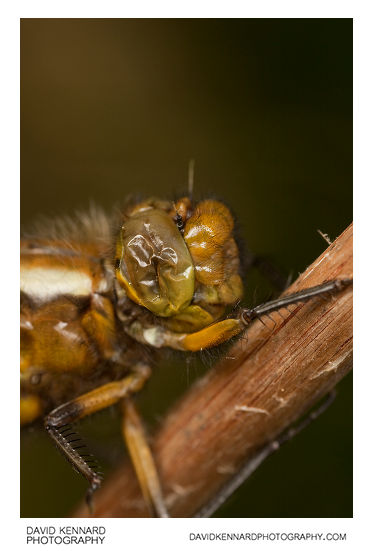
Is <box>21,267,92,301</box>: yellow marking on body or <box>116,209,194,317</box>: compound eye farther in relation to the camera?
<box>21,267,92,301</box>: yellow marking on body

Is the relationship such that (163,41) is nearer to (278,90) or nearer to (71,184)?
(278,90)

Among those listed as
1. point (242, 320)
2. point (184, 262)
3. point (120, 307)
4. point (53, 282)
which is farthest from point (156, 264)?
point (53, 282)

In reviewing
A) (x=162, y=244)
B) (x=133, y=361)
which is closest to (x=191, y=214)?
(x=162, y=244)

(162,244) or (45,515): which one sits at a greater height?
(162,244)

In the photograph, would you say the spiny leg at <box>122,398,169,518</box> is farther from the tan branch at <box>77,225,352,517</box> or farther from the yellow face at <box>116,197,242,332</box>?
the yellow face at <box>116,197,242,332</box>

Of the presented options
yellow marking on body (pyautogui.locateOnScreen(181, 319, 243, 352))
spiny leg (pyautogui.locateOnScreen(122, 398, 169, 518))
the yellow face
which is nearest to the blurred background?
spiny leg (pyautogui.locateOnScreen(122, 398, 169, 518))

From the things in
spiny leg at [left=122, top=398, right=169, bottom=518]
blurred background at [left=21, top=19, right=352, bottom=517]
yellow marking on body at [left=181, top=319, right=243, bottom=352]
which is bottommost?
spiny leg at [left=122, top=398, right=169, bottom=518]

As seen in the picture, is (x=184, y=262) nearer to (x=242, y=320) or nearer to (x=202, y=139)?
(x=242, y=320)
